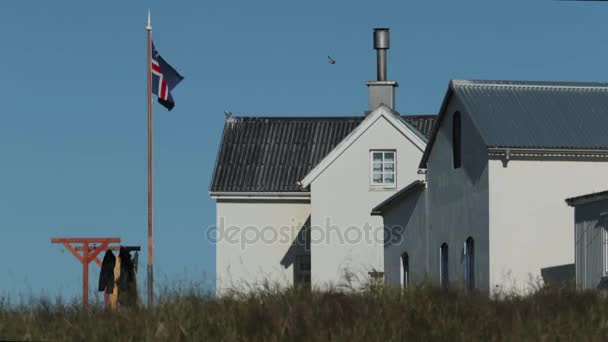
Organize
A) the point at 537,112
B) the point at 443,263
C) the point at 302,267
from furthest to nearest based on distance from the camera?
the point at 302,267 < the point at 443,263 < the point at 537,112

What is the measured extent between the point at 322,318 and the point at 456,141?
19.1 meters

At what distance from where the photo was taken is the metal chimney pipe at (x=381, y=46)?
54.1m

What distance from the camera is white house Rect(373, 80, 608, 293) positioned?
35812mm

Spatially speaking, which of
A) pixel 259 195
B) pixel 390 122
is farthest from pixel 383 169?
pixel 259 195

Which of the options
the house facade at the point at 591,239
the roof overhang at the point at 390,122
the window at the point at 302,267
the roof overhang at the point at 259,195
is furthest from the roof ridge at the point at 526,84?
the window at the point at 302,267

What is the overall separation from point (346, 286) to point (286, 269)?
2979 centimetres

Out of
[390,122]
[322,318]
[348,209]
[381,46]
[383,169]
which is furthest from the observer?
[381,46]

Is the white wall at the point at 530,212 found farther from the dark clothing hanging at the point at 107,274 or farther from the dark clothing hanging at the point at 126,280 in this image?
the dark clothing hanging at the point at 107,274

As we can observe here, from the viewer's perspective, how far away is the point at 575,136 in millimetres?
36375

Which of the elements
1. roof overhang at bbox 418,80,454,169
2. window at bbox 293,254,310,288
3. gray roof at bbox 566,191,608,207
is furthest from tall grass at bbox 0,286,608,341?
window at bbox 293,254,310,288

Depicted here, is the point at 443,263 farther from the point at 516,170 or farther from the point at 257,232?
the point at 257,232

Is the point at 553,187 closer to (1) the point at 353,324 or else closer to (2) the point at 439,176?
(2) the point at 439,176

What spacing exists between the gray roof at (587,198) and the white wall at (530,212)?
180cm

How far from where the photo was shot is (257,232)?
5288 centimetres
